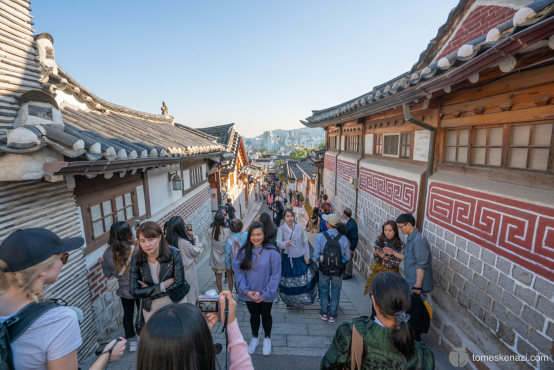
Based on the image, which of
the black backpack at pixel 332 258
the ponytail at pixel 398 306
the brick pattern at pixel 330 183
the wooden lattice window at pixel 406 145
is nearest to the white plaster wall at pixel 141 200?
the black backpack at pixel 332 258

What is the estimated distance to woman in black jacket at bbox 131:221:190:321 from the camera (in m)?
2.69

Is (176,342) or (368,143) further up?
(368,143)

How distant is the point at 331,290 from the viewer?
411 cm

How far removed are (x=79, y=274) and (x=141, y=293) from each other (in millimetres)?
1298

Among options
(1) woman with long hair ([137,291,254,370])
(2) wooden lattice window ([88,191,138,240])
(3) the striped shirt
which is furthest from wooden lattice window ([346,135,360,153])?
(3) the striped shirt

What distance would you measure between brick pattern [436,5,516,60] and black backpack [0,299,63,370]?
17.2ft

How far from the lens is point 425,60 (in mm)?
4762

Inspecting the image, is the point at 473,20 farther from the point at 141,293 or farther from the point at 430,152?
the point at 141,293

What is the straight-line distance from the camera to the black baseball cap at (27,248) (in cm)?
144

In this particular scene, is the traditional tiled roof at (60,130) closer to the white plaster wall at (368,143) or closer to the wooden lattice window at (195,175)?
the wooden lattice window at (195,175)

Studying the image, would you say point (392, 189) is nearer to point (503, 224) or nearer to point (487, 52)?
point (503, 224)

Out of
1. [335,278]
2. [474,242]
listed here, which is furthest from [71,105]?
[474,242]

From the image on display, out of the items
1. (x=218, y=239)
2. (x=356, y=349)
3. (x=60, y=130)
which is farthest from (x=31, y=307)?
(x=218, y=239)

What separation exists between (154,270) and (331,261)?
244 centimetres
